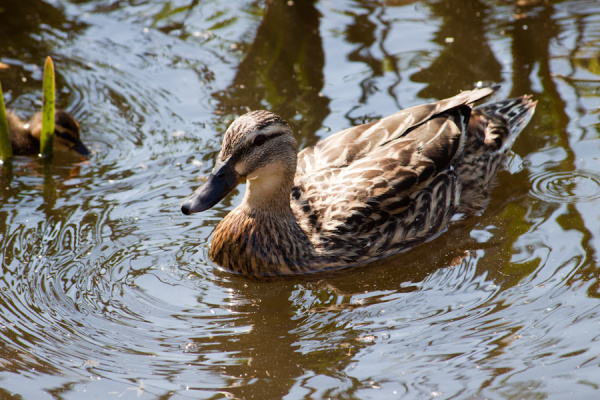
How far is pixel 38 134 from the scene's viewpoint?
21.8ft

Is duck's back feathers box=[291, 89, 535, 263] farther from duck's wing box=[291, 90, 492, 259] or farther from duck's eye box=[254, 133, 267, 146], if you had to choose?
duck's eye box=[254, 133, 267, 146]

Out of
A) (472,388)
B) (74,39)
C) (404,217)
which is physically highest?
(74,39)

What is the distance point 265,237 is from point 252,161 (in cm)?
58

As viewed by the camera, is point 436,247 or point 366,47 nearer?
point 436,247

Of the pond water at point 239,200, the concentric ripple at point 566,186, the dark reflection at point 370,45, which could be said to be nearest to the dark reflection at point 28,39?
the pond water at point 239,200

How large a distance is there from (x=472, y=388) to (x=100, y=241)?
2.81m

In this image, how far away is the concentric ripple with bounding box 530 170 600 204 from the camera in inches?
221

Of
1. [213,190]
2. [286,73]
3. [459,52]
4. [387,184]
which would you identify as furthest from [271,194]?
[459,52]

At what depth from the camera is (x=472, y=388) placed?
3.88 m

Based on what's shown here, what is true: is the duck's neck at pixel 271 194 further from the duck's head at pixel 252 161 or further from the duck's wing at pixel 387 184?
the duck's wing at pixel 387 184

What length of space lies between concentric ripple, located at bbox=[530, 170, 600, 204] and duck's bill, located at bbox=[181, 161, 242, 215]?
2459 mm

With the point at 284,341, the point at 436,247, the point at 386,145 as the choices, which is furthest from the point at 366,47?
the point at 284,341

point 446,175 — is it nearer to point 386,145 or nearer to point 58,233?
point 386,145

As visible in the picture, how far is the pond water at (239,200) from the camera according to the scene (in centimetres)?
409
